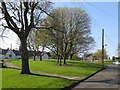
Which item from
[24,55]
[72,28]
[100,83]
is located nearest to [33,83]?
[100,83]

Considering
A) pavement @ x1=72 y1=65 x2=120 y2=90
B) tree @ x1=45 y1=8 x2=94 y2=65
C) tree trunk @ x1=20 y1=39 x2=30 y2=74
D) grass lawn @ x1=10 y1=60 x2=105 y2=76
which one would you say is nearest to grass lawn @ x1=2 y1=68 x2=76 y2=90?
pavement @ x1=72 y1=65 x2=120 y2=90

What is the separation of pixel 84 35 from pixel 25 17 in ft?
112

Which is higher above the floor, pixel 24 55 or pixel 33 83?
pixel 24 55

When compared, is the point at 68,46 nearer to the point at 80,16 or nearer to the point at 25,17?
the point at 80,16

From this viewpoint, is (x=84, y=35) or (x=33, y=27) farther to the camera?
A: (x=84, y=35)

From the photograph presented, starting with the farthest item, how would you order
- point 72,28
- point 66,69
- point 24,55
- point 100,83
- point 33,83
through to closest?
point 72,28, point 66,69, point 24,55, point 100,83, point 33,83

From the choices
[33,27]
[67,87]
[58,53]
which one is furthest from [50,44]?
[67,87]

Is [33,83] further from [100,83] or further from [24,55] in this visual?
[24,55]

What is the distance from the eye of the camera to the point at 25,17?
93.5ft

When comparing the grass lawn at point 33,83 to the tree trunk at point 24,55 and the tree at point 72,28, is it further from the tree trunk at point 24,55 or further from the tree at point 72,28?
the tree at point 72,28

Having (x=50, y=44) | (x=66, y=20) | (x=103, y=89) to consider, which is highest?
(x=66, y=20)

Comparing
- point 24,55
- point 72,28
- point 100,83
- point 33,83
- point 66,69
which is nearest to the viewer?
point 33,83

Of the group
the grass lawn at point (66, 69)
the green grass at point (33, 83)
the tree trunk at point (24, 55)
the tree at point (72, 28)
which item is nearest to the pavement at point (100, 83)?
the green grass at point (33, 83)

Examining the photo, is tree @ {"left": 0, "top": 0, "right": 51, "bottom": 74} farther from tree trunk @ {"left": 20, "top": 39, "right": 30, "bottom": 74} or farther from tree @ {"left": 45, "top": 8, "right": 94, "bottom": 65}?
tree @ {"left": 45, "top": 8, "right": 94, "bottom": 65}
